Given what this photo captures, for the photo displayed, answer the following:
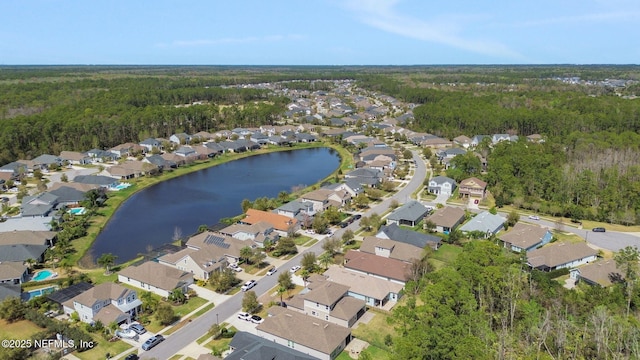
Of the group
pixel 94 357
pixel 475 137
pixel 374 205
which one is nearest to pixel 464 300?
pixel 94 357

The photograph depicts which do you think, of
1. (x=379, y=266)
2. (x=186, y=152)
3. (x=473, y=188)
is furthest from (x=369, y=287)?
(x=186, y=152)

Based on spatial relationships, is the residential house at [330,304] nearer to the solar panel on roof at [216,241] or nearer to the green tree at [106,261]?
the solar panel on roof at [216,241]

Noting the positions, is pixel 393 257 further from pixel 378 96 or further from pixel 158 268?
pixel 378 96

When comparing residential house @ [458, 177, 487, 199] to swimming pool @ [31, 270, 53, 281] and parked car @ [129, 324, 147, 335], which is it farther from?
swimming pool @ [31, 270, 53, 281]

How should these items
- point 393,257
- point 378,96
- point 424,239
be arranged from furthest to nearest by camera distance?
point 378,96 < point 424,239 < point 393,257

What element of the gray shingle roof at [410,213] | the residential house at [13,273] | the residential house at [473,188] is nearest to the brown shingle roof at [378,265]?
the gray shingle roof at [410,213]

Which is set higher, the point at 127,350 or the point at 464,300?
the point at 464,300
